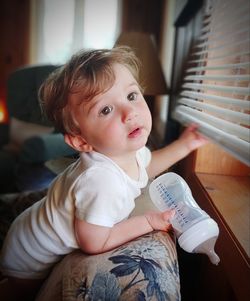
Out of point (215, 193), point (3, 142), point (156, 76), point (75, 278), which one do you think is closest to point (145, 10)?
point (3, 142)

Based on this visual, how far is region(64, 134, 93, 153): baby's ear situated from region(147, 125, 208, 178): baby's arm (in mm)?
187

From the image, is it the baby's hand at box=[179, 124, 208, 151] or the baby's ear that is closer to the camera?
the baby's ear

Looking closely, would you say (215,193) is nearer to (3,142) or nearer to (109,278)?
(109,278)

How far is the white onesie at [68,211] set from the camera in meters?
0.50

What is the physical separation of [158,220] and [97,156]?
0.15 meters

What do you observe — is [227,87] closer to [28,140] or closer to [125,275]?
[125,275]

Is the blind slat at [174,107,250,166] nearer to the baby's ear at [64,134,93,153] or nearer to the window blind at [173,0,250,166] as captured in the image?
the window blind at [173,0,250,166]

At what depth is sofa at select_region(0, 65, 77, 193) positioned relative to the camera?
3.00ft

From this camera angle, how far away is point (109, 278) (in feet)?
1.42

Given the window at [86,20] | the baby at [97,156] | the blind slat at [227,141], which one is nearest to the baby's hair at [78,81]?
the baby at [97,156]

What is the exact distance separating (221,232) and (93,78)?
0.33 m

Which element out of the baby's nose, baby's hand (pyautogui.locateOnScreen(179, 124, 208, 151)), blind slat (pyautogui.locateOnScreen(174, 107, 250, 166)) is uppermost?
the baby's nose

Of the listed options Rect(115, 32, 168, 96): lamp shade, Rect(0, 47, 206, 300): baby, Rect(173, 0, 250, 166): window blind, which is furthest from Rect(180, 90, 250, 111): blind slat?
Rect(115, 32, 168, 96): lamp shade

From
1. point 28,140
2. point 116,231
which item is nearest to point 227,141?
point 116,231
